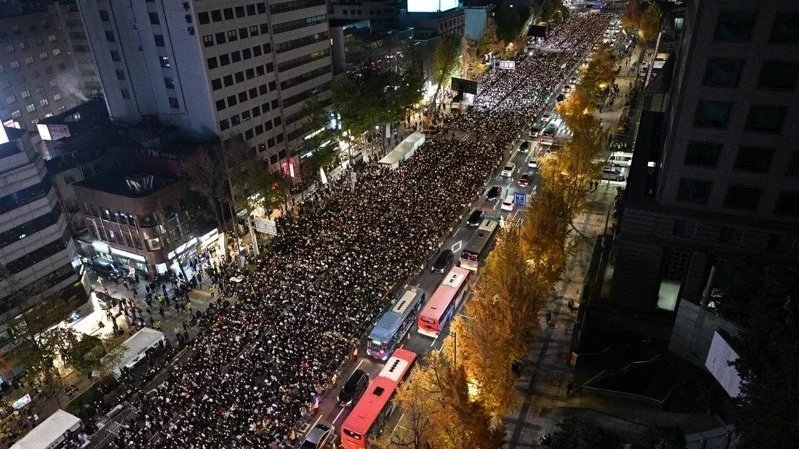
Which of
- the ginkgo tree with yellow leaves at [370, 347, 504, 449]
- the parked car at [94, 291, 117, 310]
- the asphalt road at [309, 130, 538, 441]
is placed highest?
the ginkgo tree with yellow leaves at [370, 347, 504, 449]

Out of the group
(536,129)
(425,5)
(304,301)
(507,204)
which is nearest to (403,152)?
(507,204)

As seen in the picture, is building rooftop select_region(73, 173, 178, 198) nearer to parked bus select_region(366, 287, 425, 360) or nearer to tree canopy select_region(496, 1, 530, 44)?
parked bus select_region(366, 287, 425, 360)

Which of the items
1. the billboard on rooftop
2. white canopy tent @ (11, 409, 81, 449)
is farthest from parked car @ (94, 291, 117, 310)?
the billboard on rooftop

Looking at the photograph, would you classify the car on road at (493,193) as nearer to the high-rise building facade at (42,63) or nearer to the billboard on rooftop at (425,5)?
the billboard on rooftop at (425,5)

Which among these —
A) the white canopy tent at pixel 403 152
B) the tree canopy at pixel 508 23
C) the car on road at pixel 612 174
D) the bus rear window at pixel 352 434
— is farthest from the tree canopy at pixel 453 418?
the tree canopy at pixel 508 23

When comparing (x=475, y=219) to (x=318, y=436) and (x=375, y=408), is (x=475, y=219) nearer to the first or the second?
(x=375, y=408)
